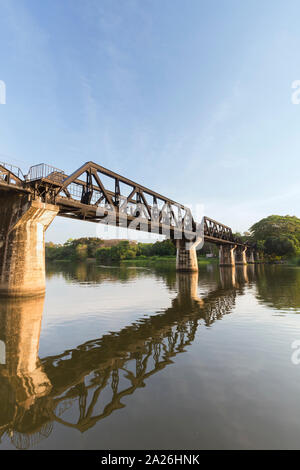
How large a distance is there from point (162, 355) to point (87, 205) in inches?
782

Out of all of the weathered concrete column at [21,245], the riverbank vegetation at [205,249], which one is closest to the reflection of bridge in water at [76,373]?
the weathered concrete column at [21,245]

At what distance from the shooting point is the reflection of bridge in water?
428 centimetres

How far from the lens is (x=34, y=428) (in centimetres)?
409

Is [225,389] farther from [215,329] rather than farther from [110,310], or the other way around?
[110,310]

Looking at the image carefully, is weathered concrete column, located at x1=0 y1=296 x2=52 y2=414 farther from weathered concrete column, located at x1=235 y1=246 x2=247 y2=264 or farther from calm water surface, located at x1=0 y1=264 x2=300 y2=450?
weathered concrete column, located at x1=235 y1=246 x2=247 y2=264

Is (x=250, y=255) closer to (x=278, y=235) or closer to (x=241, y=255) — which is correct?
(x=241, y=255)

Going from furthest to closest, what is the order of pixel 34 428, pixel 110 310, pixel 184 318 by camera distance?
pixel 110 310, pixel 184 318, pixel 34 428

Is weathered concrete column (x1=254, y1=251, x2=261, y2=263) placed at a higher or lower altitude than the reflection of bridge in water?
higher

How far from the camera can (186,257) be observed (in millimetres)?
53062

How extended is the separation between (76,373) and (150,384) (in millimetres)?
2208

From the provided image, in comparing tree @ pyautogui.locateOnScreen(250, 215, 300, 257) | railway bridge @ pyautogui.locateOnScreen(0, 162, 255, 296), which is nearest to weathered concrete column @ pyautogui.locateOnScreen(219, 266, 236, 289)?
railway bridge @ pyautogui.locateOnScreen(0, 162, 255, 296)

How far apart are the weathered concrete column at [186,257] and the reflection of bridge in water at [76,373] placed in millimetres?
41558

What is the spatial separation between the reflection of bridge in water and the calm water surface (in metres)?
0.03
